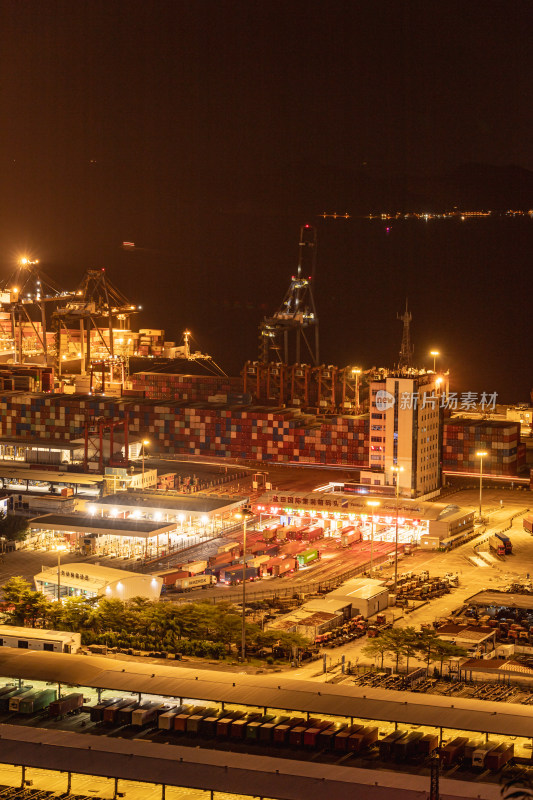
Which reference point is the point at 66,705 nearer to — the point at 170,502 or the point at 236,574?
the point at 236,574

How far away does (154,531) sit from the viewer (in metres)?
13.4

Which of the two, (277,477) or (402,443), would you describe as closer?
(402,443)

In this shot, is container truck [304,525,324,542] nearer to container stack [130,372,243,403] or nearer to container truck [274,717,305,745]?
container truck [274,717,305,745]

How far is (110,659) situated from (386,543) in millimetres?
6473

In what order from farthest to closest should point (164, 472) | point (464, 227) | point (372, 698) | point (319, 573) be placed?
1. point (464, 227)
2. point (164, 472)
3. point (319, 573)
4. point (372, 698)

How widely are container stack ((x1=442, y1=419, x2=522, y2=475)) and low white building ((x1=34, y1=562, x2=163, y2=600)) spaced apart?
28.5 feet

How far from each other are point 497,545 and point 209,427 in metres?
8.56

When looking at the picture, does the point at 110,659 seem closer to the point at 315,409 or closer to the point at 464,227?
the point at 315,409

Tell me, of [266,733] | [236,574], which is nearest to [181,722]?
[266,733]

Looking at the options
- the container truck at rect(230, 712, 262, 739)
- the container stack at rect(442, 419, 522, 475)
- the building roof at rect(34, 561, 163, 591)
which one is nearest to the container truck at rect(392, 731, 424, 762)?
the container truck at rect(230, 712, 262, 739)

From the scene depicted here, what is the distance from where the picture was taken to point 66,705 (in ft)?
23.4

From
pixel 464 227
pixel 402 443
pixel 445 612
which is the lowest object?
pixel 445 612

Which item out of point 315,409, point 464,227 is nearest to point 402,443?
point 315,409
